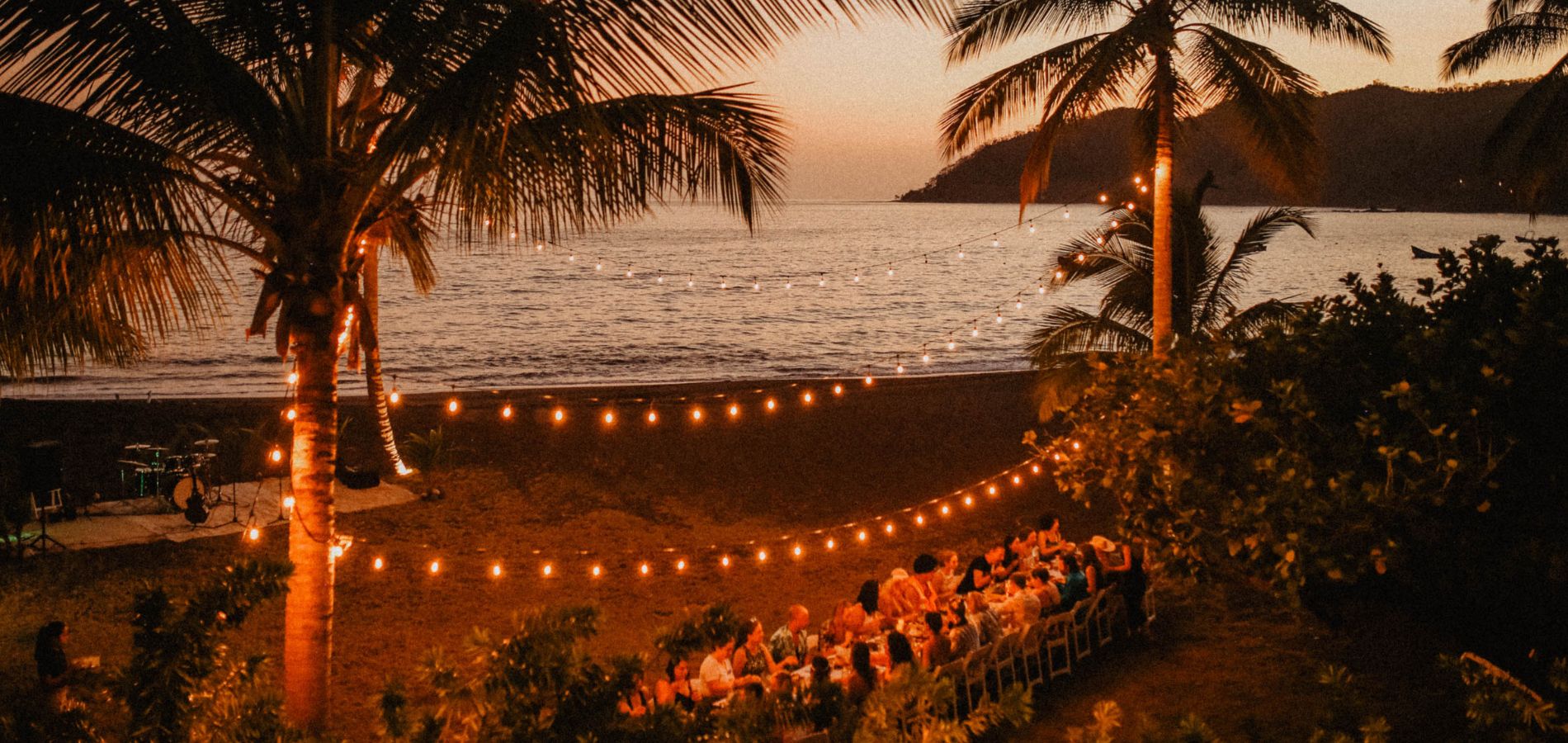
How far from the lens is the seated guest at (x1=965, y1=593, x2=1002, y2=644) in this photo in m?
9.60

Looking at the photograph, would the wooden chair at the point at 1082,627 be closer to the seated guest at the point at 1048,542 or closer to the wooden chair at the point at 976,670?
the wooden chair at the point at 976,670

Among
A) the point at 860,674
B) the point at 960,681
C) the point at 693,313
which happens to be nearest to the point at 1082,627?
the point at 960,681

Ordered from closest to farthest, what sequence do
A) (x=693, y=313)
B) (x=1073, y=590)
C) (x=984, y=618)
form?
(x=984, y=618)
(x=1073, y=590)
(x=693, y=313)

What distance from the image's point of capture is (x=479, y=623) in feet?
36.3

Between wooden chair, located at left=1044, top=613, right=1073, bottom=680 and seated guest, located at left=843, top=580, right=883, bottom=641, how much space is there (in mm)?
1438

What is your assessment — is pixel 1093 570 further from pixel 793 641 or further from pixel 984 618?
pixel 793 641

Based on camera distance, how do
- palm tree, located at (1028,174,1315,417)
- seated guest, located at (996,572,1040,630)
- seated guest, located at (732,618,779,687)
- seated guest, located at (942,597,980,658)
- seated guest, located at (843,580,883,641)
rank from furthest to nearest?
palm tree, located at (1028,174,1315,417)
seated guest, located at (996,572,1040,630)
seated guest, located at (843,580,883,641)
seated guest, located at (942,597,980,658)
seated guest, located at (732,618,779,687)

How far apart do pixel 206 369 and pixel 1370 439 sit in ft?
117

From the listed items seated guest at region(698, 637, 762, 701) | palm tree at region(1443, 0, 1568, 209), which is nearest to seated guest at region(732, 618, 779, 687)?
seated guest at region(698, 637, 762, 701)

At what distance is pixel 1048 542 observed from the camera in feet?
39.5

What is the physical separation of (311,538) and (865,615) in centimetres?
471

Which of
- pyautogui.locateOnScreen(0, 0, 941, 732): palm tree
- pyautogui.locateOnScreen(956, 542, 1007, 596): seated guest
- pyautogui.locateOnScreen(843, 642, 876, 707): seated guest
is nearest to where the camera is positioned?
pyautogui.locateOnScreen(0, 0, 941, 732): palm tree

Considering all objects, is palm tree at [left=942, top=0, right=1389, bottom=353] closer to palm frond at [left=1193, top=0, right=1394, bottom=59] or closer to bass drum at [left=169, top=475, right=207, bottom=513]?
palm frond at [left=1193, top=0, right=1394, bottom=59]

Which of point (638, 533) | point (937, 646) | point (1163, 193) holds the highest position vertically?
point (1163, 193)
